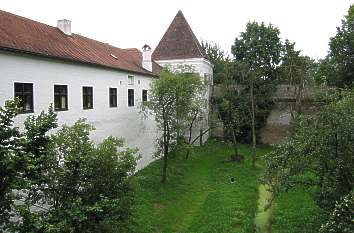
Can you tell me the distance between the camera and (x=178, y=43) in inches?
1283

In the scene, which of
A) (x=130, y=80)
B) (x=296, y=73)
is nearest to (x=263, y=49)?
(x=296, y=73)

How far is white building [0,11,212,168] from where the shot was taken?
46.1ft

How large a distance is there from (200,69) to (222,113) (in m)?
4.30

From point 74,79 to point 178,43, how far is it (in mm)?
16537

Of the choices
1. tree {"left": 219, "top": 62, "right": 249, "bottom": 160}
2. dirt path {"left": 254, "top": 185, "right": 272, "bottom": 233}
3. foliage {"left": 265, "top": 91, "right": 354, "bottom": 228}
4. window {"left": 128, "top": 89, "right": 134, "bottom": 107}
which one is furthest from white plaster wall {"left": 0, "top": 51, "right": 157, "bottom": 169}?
foliage {"left": 265, "top": 91, "right": 354, "bottom": 228}

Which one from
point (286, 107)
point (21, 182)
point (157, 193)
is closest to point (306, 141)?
point (21, 182)

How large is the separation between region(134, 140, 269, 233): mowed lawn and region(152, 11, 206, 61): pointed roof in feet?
31.8

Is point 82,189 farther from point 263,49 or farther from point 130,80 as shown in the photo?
point 263,49

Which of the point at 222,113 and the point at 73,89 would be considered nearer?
the point at 73,89

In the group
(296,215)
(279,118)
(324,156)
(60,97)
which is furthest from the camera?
(279,118)

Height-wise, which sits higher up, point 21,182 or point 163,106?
point 163,106

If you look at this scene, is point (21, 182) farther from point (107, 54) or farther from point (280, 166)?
point (107, 54)

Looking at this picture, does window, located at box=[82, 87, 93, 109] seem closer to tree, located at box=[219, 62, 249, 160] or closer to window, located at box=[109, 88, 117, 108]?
window, located at box=[109, 88, 117, 108]

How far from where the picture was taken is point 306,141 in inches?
463
